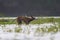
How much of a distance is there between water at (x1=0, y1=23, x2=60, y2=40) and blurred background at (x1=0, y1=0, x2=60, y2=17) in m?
0.23

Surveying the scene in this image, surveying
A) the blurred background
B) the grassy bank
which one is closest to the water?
the grassy bank

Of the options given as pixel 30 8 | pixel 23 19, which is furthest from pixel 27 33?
pixel 30 8

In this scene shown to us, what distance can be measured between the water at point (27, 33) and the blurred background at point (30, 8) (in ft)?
0.75

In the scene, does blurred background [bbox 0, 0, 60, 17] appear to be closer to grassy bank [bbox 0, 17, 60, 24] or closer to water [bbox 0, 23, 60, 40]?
grassy bank [bbox 0, 17, 60, 24]

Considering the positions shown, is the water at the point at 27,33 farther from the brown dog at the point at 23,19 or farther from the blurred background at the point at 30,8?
the blurred background at the point at 30,8

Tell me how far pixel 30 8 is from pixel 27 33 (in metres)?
0.51

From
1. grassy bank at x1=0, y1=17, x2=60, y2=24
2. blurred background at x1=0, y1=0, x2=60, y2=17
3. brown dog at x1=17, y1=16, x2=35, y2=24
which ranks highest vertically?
blurred background at x1=0, y1=0, x2=60, y2=17

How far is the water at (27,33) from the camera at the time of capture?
3225 mm

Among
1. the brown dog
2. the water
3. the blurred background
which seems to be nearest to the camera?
the water

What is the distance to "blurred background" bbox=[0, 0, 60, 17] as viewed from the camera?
3.55 m

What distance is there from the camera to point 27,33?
10.9 ft

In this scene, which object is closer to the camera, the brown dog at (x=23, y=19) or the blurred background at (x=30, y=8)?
the brown dog at (x=23, y=19)

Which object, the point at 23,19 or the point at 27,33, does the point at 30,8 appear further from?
the point at 27,33

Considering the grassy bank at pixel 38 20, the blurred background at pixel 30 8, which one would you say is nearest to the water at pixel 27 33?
the grassy bank at pixel 38 20
